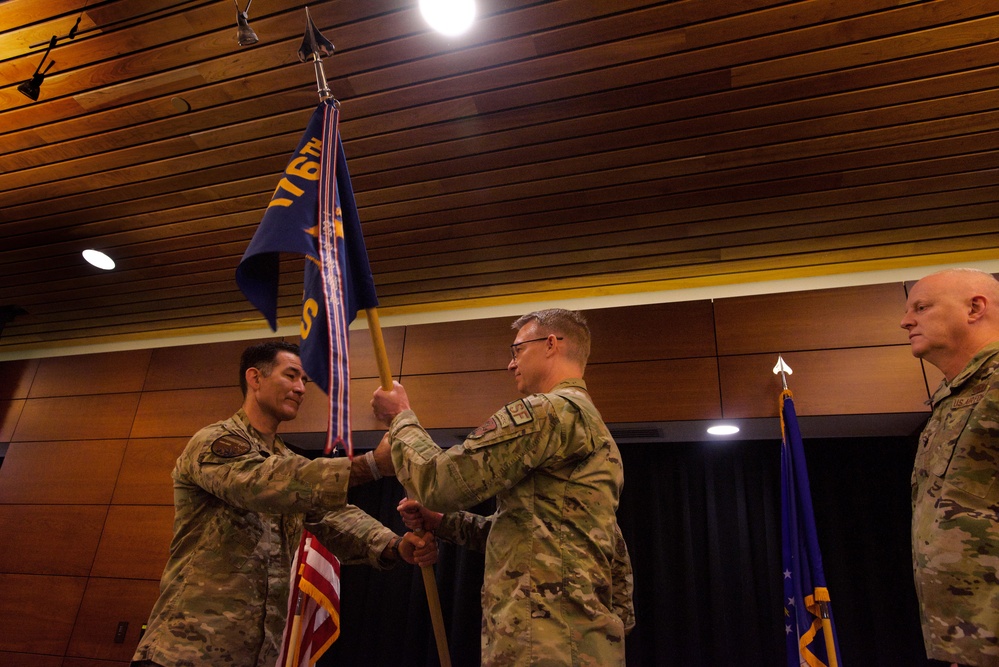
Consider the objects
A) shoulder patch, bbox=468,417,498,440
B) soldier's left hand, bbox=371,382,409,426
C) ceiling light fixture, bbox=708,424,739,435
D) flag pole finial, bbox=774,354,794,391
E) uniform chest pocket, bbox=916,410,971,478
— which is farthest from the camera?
ceiling light fixture, bbox=708,424,739,435

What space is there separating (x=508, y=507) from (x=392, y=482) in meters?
2.97

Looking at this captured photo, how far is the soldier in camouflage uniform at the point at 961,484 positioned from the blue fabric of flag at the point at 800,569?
3.20ft

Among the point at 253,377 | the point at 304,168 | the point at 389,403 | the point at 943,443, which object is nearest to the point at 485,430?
the point at 389,403

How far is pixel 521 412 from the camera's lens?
1.62m

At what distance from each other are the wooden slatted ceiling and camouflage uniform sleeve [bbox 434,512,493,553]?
5.66 feet

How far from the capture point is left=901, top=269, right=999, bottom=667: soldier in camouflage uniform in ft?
4.90

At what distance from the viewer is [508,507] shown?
1635mm

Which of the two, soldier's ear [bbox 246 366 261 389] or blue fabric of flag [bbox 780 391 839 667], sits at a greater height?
soldier's ear [bbox 246 366 261 389]

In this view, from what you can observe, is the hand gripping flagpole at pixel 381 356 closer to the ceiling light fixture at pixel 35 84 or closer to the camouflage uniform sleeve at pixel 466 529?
the camouflage uniform sleeve at pixel 466 529

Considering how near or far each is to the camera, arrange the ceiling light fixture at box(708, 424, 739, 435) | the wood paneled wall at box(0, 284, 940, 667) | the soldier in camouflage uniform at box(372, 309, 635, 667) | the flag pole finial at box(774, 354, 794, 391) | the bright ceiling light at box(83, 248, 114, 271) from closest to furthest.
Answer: the soldier in camouflage uniform at box(372, 309, 635, 667)
the flag pole finial at box(774, 354, 794, 391)
the wood paneled wall at box(0, 284, 940, 667)
the ceiling light fixture at box(708, 424, 739, 435)
the bright ceiling light at box(83, 248, 114, 271)

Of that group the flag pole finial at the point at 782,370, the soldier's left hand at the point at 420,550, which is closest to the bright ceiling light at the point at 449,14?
the soldier's left hand at the point at 420,550

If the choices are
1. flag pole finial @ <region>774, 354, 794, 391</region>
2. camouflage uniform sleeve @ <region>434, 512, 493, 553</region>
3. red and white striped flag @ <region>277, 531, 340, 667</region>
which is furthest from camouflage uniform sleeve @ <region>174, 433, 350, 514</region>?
flag pole finial @ <region>774, 354, 794, 391</region>

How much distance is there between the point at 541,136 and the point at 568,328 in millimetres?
1184

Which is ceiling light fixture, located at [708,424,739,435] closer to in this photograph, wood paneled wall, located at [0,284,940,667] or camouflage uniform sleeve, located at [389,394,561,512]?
wood paneled wall, located at [0,284,940,667]
